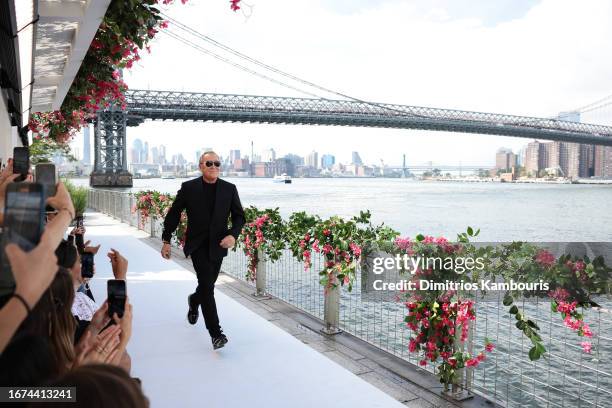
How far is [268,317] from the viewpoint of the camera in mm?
4793

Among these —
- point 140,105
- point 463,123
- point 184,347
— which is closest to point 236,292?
point 184,347

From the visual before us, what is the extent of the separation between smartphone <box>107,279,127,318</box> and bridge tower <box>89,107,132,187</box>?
4320 centimetres

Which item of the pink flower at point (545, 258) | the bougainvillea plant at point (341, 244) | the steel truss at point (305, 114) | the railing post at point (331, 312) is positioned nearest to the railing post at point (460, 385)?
the pink flower at point (545, 258)

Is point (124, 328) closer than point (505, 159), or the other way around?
point (124, 328)

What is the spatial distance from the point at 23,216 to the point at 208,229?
9.76ft

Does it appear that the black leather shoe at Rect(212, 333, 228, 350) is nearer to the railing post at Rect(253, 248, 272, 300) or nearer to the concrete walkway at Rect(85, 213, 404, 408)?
the concrete walkway at Rect(85, 213, 404, 408)

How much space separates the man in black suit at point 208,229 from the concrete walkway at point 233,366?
0.27m

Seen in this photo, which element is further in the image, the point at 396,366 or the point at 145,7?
the point at 145,7

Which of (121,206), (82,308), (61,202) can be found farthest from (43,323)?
(121,206)

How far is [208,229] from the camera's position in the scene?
148 inches

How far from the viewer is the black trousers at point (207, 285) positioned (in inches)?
145

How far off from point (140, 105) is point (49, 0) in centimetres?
4383

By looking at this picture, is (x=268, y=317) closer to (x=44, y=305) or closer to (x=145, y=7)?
(x=145, y=7)

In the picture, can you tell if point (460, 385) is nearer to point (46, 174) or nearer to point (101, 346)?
point (101, 346)
